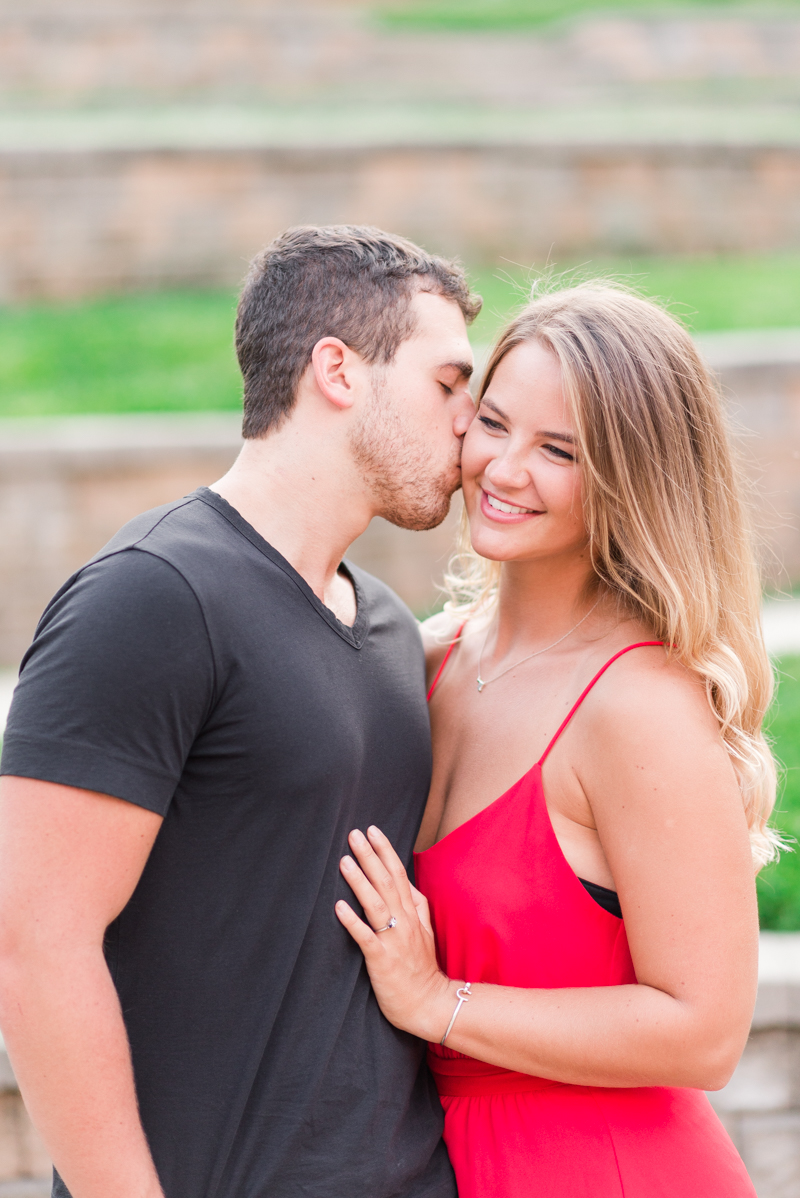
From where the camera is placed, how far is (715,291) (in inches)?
475

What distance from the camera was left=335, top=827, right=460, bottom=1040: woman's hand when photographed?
2252mm

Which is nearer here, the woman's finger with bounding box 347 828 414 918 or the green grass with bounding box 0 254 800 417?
the woman's finger with bounding box 347 828 414 918

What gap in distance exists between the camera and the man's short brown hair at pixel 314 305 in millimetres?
2420

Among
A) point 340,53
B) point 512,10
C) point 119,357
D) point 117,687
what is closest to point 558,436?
point 117,687

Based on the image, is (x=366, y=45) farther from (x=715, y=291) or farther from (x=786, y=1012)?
(x=786, y=1012)

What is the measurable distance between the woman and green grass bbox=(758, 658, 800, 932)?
141 cm

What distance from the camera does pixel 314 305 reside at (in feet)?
7.98

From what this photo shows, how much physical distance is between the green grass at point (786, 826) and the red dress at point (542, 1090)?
1588 mm

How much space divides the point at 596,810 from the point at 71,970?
102 centimetres

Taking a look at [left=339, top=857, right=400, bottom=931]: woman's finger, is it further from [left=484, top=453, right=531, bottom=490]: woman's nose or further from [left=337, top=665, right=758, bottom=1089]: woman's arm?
[left=484, top=453, right=531, bottom=490]: woman's nose

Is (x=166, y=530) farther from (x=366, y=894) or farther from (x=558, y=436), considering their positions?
(x=558, y=436)

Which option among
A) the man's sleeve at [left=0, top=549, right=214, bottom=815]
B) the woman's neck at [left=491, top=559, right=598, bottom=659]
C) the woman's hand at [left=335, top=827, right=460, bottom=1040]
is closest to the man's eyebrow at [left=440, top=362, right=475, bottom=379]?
the woman's neck at [left=491, top=559, right=598, bottom=659]

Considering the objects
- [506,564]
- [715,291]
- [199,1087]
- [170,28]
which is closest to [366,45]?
[170,28]

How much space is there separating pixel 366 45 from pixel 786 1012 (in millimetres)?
19324
